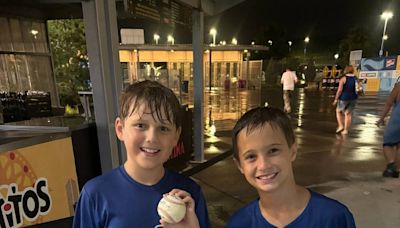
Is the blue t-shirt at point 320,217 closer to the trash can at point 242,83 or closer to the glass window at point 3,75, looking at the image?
the glass window at point 3,75

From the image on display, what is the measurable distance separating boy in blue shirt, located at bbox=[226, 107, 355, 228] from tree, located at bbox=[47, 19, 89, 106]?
23.2 ft

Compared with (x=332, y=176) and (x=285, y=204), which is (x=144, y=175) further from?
(x=332, y=176)

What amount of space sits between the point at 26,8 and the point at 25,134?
16.1 feet

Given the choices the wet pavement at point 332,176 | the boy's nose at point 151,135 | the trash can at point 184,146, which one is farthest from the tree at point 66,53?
the boy's nose at point 151,135

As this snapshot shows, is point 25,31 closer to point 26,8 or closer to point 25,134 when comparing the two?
point 26,8

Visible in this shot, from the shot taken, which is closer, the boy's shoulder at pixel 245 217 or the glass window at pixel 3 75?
the boy's shoulder at pixel 245 217

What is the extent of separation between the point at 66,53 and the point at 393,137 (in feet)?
26.5

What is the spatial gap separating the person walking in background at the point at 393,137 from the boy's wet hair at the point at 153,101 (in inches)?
176

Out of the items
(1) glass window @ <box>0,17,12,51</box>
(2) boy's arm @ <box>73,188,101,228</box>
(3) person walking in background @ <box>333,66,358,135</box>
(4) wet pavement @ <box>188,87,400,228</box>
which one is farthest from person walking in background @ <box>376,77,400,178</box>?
(1) glass window @ <box>0,17,12,51</box>

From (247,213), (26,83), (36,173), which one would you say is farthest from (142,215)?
(26,83)

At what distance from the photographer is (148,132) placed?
149cm

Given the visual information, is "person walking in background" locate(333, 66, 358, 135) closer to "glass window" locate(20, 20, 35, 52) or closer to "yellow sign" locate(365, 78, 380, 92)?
"glass window" locate(20, 20, 35, 52)

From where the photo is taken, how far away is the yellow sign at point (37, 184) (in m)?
2.52

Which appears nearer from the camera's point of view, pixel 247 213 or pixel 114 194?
pixel 114 194
